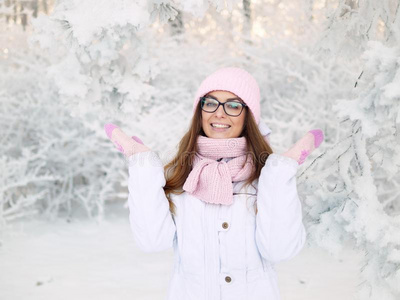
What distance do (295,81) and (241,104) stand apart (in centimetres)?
537

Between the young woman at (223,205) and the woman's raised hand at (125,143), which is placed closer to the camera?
the young woman at (223,205)

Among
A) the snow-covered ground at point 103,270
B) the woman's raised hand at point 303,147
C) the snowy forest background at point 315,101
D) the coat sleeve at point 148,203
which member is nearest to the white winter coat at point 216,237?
the coat sleeve at point 148,203

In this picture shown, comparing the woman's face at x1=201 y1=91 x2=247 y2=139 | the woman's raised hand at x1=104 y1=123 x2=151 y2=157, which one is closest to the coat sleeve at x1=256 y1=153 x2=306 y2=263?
the woman's face at x1=201 y1=91 x2=247 y2=139

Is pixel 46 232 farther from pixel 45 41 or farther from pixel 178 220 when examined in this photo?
pixel 178 220

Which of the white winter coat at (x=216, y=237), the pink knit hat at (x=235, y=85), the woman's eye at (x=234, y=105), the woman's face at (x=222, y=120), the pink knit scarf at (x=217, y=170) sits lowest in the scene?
the white winter coat at (x=216, y=237)

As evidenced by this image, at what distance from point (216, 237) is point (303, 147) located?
0.57 meters

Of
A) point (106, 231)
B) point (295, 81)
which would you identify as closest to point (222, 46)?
point (295, 81)

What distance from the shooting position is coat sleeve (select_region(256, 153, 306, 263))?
6.23ft

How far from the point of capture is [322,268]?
496 cm

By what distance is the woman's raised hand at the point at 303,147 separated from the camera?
199 cm

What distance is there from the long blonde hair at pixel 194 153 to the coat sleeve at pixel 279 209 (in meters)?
0.25

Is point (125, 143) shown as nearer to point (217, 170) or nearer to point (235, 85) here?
point (217, 170)

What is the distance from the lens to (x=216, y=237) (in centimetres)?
205

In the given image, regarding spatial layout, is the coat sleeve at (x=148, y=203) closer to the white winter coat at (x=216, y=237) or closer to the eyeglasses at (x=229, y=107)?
the white winter coat at (x=216, y=237)
